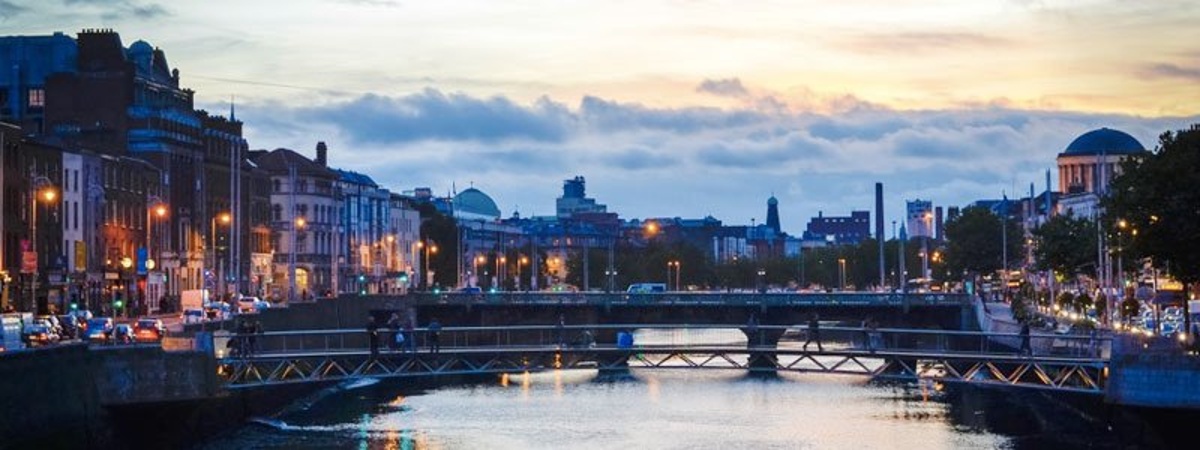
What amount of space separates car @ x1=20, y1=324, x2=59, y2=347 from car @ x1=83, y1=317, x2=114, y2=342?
3077 mm

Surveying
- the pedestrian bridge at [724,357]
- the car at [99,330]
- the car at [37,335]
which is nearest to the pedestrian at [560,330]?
the pedestrian bridge at [724,357]

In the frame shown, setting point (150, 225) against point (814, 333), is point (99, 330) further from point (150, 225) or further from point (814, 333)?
point (150, 225)

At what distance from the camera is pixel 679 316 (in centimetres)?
14562

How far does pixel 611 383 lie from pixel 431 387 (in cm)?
916

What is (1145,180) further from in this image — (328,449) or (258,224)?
(258,224)

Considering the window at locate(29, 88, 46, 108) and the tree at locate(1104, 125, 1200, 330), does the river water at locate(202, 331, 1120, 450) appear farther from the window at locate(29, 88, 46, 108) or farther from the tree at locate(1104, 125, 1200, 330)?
the window at locate(29, 88, 46, 108)

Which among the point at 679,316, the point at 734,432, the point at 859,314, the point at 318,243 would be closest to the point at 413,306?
the point at 679,316

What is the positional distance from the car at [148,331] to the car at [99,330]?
3.40 feet

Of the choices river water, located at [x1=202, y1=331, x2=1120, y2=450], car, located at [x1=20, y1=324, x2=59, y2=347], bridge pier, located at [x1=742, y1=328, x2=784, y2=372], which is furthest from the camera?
bridge pier, located at [x1=742, y1=328, x2=784, y2=372]

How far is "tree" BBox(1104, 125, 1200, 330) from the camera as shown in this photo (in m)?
88.7

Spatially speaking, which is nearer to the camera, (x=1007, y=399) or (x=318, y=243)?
(x=1007, y=399)

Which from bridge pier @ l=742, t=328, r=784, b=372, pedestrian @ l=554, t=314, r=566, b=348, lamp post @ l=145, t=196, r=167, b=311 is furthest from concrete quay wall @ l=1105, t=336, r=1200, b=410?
A: lamp post @ l=145, t=196, r=167, b=311

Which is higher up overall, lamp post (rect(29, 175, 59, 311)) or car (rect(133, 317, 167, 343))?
lamp post (rect(29, 175, 59, 311))

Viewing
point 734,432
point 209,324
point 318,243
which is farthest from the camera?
point 318,243
